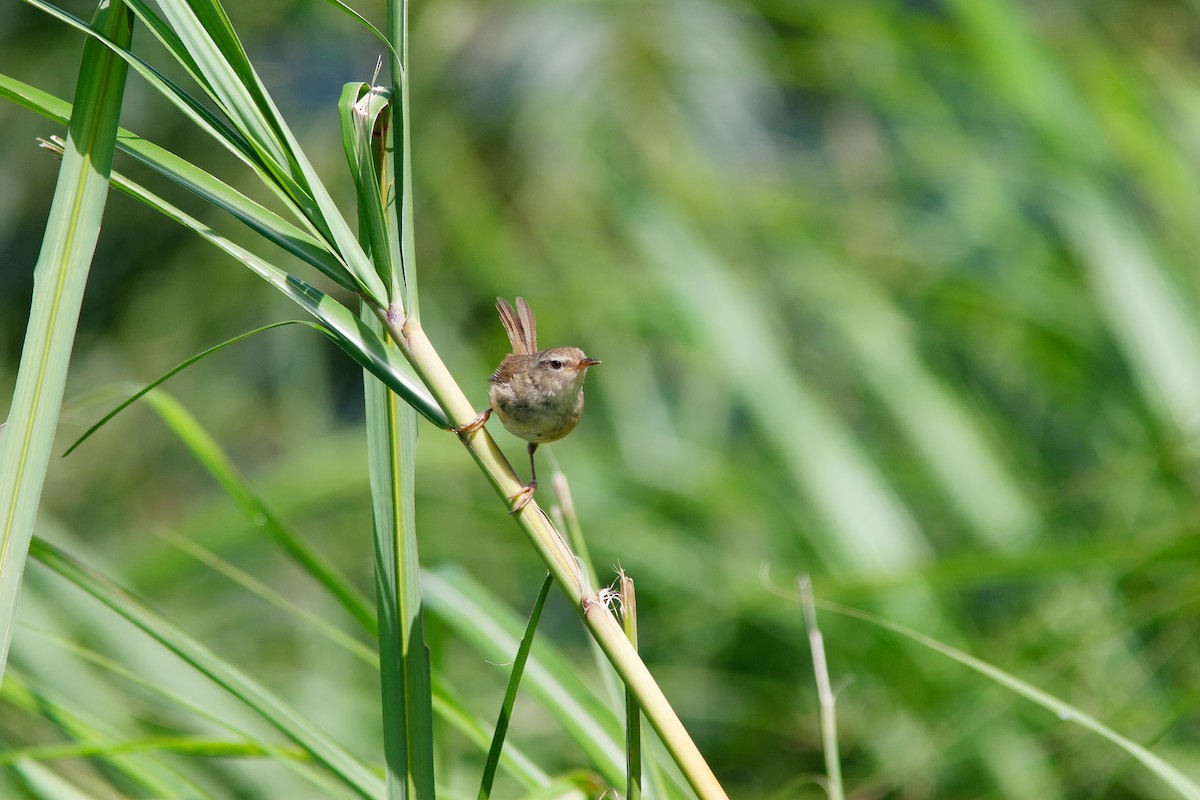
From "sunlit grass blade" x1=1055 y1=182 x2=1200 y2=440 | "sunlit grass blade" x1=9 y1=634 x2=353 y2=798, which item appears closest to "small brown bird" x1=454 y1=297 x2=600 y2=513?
"sunlit grass blade" x1=9 y1=634 x2=353 y2=798

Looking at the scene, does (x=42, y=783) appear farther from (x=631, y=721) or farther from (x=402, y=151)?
(x=402, y=151)

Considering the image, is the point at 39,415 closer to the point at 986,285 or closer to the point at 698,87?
the point at 986,285

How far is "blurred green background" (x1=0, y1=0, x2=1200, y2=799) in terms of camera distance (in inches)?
87.7

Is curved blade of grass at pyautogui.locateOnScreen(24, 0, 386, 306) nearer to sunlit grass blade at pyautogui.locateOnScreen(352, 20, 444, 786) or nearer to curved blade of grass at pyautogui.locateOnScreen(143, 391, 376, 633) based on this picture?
sunlit grass blade at pyautogui.locateOnScreen(352, 20, 444, 786)

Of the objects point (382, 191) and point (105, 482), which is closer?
point (382, 191)

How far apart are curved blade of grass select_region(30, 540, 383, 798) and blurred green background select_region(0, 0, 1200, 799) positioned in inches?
15.0

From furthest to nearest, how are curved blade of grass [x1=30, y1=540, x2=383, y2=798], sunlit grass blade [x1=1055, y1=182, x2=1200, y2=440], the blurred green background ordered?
sunlit grass blade [x1=1055, y1=182, x2=1200, y2=440] < the blurred green background < curved blade of grass [x1=30, y1=540, x2=383, y2=798]

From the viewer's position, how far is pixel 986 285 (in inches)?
110

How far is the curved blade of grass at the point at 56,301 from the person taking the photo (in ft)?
2.46

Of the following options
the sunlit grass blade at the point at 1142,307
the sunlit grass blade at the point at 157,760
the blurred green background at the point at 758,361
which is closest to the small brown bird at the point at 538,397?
the blurred green background at the point at 758,361

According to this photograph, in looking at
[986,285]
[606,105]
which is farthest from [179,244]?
[986,285]

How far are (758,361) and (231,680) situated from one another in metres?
1.98

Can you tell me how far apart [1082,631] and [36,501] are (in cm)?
174

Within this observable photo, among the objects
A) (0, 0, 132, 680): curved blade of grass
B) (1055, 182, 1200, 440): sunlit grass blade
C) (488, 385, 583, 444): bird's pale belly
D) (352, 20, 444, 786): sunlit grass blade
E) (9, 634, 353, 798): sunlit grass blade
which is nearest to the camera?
(0, 0, 132, 680): curved blade of grass
